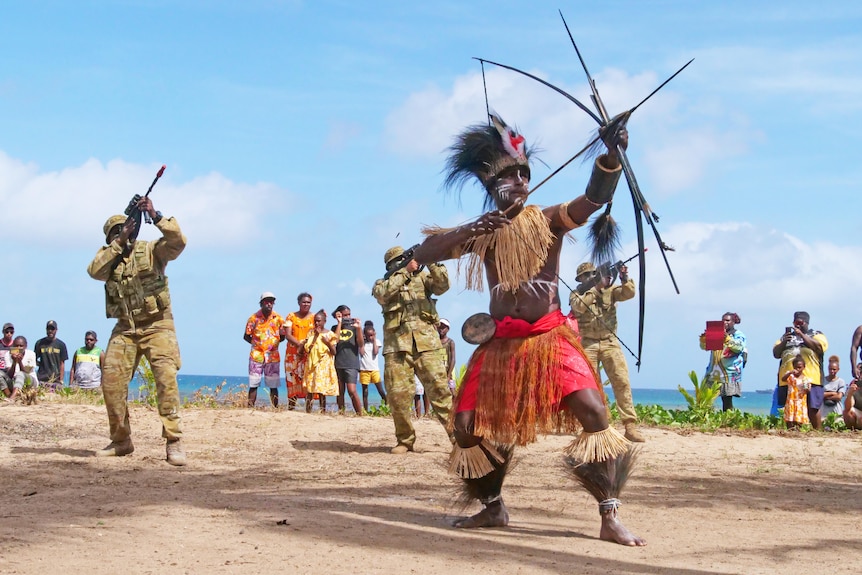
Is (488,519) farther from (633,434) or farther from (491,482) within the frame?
(633,434)

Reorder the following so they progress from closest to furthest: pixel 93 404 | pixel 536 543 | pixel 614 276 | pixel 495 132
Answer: pixel 536 543 < pixel 495 132 < pixel 614 276 < pixel 93 404

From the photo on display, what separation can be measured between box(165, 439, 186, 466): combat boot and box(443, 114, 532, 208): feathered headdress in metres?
3.83

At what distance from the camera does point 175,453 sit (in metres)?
8.31

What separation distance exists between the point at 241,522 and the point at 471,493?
129 centimetres

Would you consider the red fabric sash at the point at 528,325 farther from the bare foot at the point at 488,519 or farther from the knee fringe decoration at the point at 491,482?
the bare foot at the point at 488,519

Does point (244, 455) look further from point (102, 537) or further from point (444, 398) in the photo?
point (102, 537)

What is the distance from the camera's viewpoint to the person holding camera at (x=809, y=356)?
12.7 meters

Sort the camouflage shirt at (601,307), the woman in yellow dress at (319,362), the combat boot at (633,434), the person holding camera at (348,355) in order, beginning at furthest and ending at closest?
1. the person holding camera at (348,355)
2. the woman in yellow dress at (319,362)
3. the camouflage shirt at (601,307)
4. the combat boot at (633,434)

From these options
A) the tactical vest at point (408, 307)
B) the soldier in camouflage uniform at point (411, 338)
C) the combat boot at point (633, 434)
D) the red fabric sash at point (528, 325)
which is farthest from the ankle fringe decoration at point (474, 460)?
the combat boot at point (633, 434)

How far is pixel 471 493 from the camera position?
19.2 ft

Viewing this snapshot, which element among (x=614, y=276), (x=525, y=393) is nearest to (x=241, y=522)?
(x=525, y=393)

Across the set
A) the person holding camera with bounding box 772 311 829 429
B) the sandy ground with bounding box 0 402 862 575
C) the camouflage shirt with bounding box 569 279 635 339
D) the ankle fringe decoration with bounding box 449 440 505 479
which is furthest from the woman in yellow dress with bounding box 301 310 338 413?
the ankle fringe decoration with bounding box 449 440 505 479

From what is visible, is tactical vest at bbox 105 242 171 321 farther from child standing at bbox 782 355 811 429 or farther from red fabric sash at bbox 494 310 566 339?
child standing at bbox 782 355 811 429

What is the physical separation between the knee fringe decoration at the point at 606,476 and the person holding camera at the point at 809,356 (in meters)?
8.03
